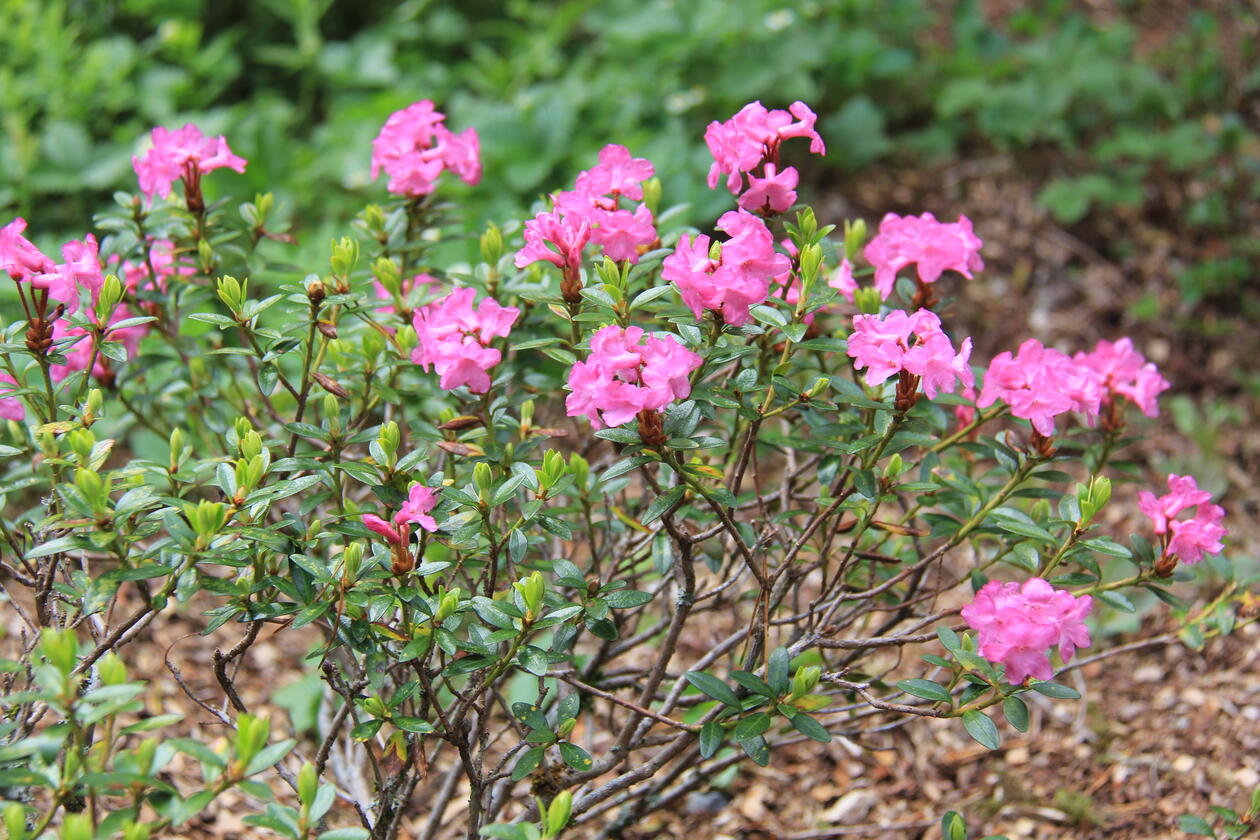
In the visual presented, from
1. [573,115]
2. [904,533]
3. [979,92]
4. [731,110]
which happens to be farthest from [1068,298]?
[904,533]

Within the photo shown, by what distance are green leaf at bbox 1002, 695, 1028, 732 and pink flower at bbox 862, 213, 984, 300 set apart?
2.25 ft

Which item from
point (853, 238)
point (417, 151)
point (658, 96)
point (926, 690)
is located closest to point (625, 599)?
point (926, 690)

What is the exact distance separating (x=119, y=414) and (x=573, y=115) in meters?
2.15

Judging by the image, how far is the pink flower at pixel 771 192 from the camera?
1.71 m

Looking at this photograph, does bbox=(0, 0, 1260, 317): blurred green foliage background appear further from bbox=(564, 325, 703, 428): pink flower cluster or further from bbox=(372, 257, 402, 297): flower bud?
bbox=(564, 325, 703, 428): pink flower cluster

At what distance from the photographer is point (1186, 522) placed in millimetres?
1773

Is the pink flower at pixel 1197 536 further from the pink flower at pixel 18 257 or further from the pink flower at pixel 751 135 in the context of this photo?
the pink flower at pixel 18 257

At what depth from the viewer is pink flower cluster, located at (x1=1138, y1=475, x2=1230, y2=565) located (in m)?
1.76

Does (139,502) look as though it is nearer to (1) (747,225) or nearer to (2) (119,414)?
(1) (747,225)

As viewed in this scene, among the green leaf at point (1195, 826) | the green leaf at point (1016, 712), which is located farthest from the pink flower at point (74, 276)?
the green leaf at point (1195, 826)

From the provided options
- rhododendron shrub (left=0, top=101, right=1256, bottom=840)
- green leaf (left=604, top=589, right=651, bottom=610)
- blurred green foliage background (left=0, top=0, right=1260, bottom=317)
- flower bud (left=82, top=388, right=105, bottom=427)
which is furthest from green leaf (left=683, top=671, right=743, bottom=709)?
blurred green foliage background (left=0, top=0, right=1260, bottom=317)

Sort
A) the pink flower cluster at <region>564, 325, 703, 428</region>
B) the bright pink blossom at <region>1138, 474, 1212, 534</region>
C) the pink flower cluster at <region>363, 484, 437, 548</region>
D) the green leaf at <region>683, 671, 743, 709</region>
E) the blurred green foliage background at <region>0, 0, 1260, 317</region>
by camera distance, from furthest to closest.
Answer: the blurred green foliage background at <region>0, 0, 1260, 317</region>, the bright pink blossom at <region>1138, 474, 1212, 534</region>, the green leaf at <region>683, 671, 743, 709</region>, the pink flower cluster at <region>363, 484, 437, 548</region>, the pink flower cluster at <region>564, 325, 703, 428</region>

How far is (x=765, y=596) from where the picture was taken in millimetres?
1762

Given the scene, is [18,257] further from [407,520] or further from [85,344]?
[407,520]
